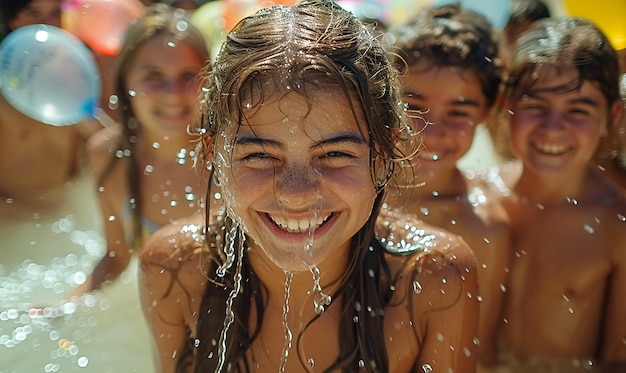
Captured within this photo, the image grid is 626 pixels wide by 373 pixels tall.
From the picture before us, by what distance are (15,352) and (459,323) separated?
1452 mm

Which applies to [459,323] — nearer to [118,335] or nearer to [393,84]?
[393,84]

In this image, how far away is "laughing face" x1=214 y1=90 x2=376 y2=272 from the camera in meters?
1.48

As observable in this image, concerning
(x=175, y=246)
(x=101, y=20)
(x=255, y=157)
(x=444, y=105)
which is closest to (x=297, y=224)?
(x=255, y=157)

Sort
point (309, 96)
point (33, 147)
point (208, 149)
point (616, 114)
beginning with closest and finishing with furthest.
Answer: point (309, 96)
point (208, 149)
point (616, 114)
point (33, 147)

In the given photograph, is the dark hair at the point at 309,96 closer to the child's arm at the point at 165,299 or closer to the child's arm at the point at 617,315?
the child's arm at the point at 165,299

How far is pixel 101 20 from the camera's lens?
3482mm

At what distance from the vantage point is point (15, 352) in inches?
94.0

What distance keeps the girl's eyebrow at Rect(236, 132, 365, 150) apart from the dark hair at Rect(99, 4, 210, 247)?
139 cm

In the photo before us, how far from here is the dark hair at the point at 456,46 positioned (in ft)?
8.42

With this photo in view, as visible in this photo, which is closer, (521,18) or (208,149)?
(208,149)

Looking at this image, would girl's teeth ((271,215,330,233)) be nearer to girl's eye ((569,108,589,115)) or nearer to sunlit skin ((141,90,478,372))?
sunlit skin ((141,90,478,372))

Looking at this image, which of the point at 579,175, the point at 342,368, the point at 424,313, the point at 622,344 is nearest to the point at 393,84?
the point at 424,313

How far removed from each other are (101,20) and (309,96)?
2324 mm

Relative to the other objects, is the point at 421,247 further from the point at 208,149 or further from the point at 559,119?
the point at 559,119
